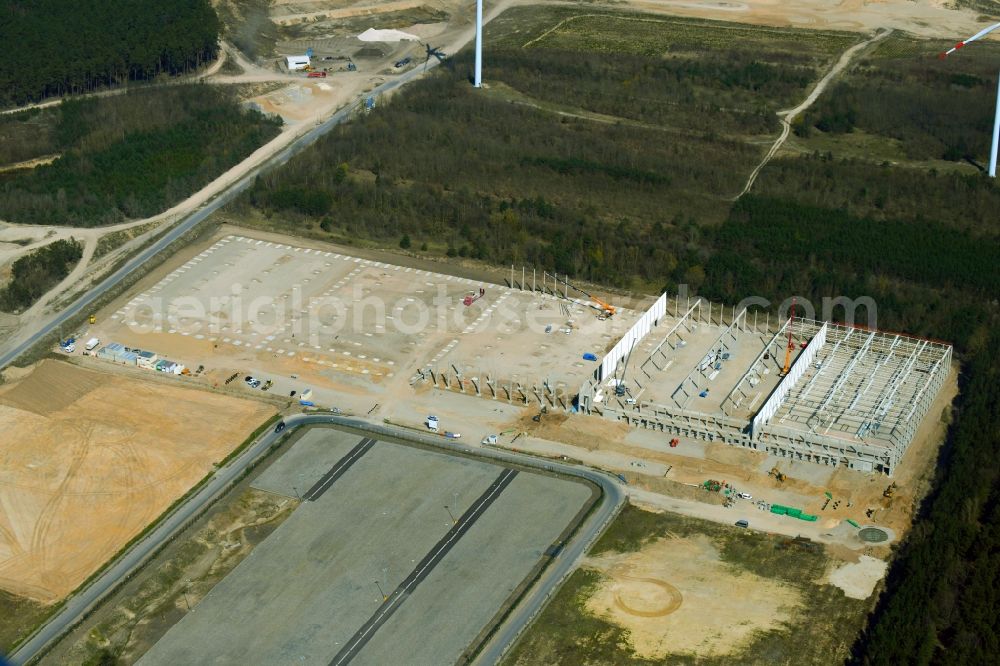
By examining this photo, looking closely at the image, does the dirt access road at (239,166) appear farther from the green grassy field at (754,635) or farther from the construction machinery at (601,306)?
the green grassy field at (754,635)

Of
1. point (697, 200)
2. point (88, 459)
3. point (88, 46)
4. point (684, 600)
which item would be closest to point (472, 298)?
point (697, 200)

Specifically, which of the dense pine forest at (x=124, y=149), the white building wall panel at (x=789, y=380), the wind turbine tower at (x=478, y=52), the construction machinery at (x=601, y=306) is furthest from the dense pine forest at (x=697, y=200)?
the dense pine forest at (x=124, y=149)

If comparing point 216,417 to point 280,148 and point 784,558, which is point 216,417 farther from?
point 280,148

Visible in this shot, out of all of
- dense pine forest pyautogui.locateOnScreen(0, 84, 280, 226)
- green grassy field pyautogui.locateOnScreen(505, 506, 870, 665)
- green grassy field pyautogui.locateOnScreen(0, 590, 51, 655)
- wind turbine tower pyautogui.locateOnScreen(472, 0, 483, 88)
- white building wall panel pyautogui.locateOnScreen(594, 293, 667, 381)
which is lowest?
green grassy field pyautogui.locateOnScreen(0, 590, 51, 655)

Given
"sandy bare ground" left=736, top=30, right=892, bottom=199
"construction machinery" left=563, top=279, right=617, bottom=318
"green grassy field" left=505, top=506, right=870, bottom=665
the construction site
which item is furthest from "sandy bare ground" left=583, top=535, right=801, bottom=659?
"sandy bare ground" left=736, top=30, right=892, bottom=199

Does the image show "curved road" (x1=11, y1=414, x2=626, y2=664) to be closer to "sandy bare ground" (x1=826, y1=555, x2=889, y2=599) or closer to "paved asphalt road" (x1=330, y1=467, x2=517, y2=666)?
"paved asphalt road" (x1=330, y1=467, x2=517, y2=666)

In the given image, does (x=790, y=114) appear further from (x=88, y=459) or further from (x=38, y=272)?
(x=88, y=459)

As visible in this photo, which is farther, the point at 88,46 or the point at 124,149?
the point at 88,46
